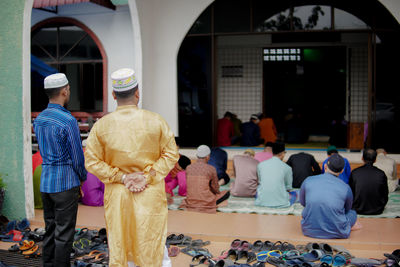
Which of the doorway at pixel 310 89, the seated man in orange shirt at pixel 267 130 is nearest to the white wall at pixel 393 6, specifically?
the seated man in orange shirt at pixel 267 130

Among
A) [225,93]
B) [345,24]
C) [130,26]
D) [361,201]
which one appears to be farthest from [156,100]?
[361,201]

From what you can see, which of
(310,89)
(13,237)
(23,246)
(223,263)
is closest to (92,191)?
(13,237)

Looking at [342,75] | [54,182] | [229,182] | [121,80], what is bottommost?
[229,182]

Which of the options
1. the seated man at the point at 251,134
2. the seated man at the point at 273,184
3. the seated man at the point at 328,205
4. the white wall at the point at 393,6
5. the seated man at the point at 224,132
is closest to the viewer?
the seated man at the point at 328,205

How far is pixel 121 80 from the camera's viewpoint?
331 centimetres

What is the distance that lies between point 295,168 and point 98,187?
10.7 ft

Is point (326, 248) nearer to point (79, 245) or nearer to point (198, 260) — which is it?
point (198, 260)

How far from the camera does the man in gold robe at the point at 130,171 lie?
3303mm

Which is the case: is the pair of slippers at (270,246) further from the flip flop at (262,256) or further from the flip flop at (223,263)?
the flip flop at (223,263)

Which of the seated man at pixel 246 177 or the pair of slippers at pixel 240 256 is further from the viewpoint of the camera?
the seated man at pixel 246 177

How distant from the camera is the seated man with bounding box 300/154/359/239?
16.6 ft

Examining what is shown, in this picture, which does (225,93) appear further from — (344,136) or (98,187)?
(98,187)

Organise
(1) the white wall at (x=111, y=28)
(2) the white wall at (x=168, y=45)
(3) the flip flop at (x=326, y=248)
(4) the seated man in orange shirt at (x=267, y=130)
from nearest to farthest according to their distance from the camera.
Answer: (3) the flip flop at (x=326, y=248) < (2) the white wall at (x=168, y=45) < (1) the white wall at (x=111, y=28) < (4) the seated man in orange shirt at (x=267, y=130)

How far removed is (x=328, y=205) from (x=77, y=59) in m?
Answer: 7.87
